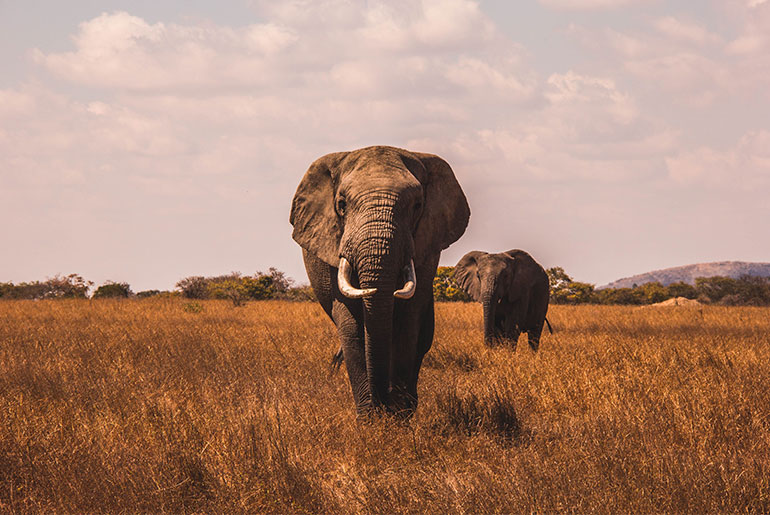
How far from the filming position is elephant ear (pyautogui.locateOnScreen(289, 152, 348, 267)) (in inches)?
240

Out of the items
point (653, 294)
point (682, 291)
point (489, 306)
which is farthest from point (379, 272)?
point (682, 291)

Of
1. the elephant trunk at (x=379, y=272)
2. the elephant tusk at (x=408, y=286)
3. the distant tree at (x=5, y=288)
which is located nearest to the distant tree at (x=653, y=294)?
the distant tree at (x=5, y=288)

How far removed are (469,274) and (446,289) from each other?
90.8 feet

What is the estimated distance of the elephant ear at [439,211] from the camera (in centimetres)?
620

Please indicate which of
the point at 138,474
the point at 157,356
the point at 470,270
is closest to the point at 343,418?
the point at 138,474

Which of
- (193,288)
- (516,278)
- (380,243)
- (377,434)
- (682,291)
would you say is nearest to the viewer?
(380,243)

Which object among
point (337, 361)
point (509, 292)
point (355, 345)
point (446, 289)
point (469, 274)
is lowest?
point (337, 361)

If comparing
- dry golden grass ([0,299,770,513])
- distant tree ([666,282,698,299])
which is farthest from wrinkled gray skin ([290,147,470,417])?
distant tree ([666,282,698,299])

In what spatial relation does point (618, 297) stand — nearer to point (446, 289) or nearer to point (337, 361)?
point (446, 289)

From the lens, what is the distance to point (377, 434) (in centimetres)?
557

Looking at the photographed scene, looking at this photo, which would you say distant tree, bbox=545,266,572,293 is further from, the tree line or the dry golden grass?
the dry golden grass

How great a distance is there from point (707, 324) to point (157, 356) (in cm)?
1374

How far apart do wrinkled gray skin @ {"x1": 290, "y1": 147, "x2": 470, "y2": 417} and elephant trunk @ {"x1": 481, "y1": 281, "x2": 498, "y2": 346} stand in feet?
18.4

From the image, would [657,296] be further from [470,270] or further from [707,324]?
[470,270]
